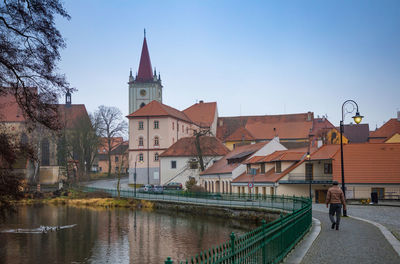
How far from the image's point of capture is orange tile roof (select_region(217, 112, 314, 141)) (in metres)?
100

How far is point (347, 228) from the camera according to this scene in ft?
57.3

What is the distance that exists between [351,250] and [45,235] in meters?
24.4

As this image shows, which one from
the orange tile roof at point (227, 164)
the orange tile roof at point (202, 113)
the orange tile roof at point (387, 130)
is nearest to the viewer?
the orange tile roof at point (227, 164)

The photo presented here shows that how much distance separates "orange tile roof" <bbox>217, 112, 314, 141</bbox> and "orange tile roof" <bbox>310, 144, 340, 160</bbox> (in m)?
48.9

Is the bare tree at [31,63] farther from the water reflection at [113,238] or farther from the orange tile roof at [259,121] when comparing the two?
the orange tile roof at [259,121]

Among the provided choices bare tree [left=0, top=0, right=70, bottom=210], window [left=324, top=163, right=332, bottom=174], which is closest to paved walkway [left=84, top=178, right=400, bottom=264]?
bare tree [left=0, top=0, right=70, bottom=210]

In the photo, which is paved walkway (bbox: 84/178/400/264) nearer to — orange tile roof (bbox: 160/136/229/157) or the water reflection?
the water reflection

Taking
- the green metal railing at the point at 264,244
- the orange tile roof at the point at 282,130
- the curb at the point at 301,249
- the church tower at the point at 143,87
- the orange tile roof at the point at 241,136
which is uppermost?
the church tower at the point at 143,87

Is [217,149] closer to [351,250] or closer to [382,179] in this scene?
[382,179]

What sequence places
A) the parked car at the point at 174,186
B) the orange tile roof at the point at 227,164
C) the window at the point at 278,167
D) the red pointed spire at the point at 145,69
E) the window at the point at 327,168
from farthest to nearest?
the red pointed spire at the point at 145,69 → the parked car at the point at 174,186 → the orange tile roof at the point at 227,164 → the window at the point at 278,167 → the window at the point at 327,168

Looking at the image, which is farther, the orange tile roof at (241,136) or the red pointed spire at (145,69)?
the red pointed spire at (145,69)

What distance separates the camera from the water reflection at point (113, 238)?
24.1m

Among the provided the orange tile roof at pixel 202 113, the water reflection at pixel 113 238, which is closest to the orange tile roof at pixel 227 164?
the water reflection at pixel 113 238

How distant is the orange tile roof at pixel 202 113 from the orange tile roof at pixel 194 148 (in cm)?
2423
